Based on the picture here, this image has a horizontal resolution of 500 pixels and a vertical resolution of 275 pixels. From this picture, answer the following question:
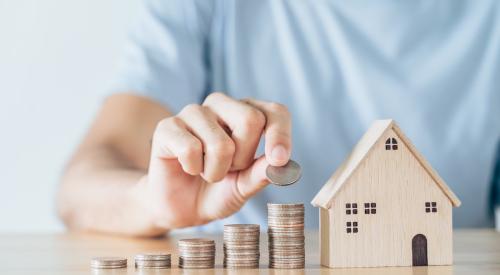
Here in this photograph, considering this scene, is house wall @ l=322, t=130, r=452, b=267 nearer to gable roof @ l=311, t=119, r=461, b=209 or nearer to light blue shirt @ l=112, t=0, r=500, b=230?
gable roof @ l=311, t=119, r=461, b=209

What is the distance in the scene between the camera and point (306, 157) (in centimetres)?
183

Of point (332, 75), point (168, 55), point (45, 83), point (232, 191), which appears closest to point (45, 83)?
point (45, 83)

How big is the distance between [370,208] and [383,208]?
0.04ft

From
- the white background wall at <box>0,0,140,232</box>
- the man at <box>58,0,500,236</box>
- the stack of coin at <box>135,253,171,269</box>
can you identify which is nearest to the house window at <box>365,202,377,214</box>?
the stack of coin at <box>135,253,171,269</box>

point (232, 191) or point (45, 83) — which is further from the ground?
point (45, 83)

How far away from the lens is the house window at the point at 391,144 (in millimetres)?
862

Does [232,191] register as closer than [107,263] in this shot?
No

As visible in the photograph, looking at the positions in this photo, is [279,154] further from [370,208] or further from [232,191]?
[232,191]

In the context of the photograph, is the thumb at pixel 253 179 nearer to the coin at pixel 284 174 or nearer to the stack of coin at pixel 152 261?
the coin at pixel 284 174

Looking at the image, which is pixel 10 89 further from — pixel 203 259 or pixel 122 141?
pixel 203 259

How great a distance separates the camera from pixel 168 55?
1840 millimetres

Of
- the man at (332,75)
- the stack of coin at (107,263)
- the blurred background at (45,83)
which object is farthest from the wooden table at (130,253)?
the blurred background at (45,83)

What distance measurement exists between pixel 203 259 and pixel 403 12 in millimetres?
1137

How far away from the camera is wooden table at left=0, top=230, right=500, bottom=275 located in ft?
2.77
